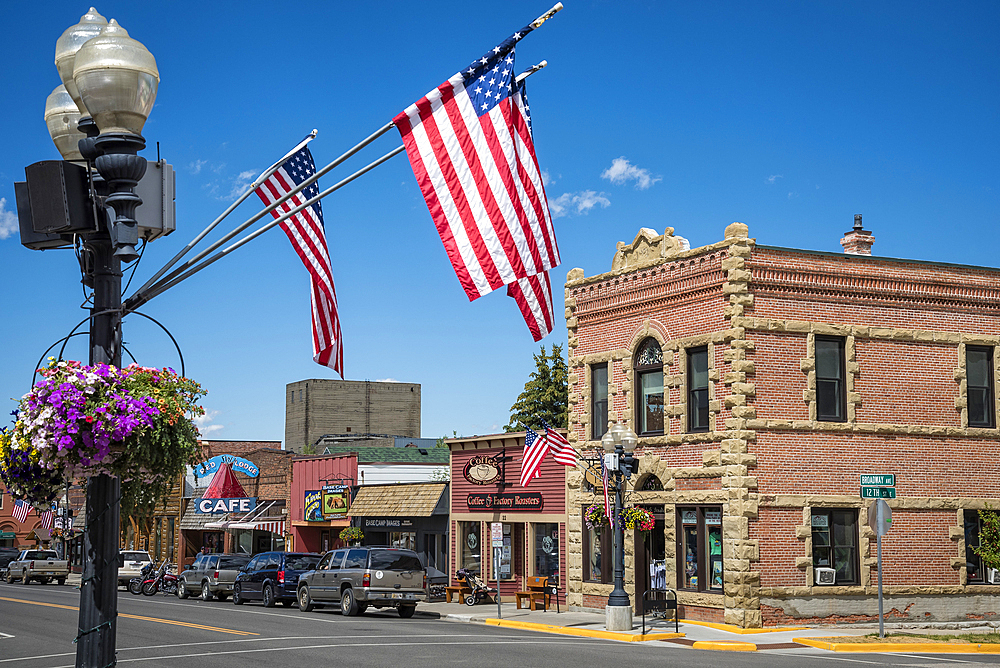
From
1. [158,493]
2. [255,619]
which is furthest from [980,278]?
[158,493]

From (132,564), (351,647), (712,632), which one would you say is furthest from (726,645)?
(132,564)

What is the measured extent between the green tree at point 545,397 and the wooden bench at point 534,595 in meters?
34.6

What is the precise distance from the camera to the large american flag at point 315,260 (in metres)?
12.8

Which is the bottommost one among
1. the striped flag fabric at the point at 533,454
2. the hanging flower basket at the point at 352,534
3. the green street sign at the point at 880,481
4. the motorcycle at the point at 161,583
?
the motorcycle at the point at 161,583

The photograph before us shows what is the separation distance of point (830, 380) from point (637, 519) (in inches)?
231

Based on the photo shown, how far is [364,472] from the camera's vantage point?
4622 centimetres

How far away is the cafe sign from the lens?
33.4 metres

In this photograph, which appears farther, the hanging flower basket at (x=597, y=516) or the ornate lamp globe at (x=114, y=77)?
the hanging flower basket at (x=597, y=516)

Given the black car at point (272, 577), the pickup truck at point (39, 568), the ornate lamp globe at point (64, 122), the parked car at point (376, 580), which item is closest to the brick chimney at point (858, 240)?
the parked car at point (376, 580)

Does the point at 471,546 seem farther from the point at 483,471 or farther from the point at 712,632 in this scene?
the point at 712,632

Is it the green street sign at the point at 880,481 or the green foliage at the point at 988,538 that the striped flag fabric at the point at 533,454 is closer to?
the green street sign at the point at 880,481

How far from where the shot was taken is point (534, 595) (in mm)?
31438

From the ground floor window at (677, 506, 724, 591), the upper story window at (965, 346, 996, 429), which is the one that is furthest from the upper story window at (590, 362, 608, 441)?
the upper story window at (965, 346, 996, 429)

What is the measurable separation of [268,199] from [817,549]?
18.3 meters
